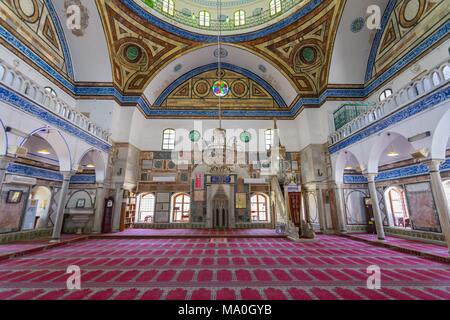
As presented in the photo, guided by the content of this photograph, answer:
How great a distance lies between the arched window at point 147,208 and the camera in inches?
389

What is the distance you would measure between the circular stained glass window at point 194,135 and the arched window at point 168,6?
578 centimetres

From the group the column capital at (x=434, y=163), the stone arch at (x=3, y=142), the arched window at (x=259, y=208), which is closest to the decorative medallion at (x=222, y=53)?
the arched window at (x=259, y=208)

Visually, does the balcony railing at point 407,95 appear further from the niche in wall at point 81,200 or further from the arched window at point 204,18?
the niche in wall at point 81,200

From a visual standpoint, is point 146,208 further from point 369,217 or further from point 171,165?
point 369,217

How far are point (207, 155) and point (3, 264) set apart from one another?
780 centimetres

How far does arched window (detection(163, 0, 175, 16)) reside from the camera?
31.4ft

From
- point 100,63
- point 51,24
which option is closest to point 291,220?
point 100,63

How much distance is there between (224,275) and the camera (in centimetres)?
323

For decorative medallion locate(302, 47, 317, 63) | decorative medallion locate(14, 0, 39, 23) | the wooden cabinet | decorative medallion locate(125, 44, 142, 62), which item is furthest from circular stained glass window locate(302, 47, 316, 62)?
decorative medallion locate(14, 0, 39, 23)

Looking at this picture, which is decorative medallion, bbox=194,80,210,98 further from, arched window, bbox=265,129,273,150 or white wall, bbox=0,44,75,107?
white wall, bbox=0,44,75,107

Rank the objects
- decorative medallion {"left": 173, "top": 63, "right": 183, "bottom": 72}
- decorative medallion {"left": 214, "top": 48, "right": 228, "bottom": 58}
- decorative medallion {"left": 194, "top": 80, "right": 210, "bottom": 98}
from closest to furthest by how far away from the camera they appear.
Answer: decorative medallion {"left": 214, "top": 48, "right": 228, "bottom": 58} → decorative medallion {"left": 173, "top": 63, "right": 183, "bottom": 72} → decorative medallion {"left": 194, "top": 80, "right": 210, "bottom": 98}

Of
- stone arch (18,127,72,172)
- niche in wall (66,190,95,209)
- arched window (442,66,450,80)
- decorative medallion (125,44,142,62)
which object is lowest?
niche in wall (66,190,95,209)

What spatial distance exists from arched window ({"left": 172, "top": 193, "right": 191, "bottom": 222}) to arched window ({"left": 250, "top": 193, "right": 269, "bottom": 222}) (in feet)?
10.7
